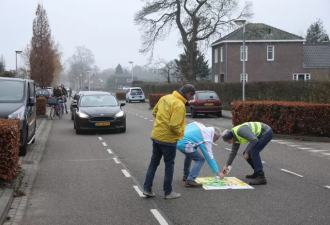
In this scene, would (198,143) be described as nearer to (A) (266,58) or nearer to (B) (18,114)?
(B) (18,114)

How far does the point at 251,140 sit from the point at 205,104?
17.5 metres

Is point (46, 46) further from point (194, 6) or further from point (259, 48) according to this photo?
point (259, 48)

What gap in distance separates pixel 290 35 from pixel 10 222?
46642 mm

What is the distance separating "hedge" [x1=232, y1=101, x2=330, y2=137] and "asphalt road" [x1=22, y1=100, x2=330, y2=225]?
10.3 feet

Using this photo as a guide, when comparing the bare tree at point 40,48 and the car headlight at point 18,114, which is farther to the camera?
the bare tree at point 40,48

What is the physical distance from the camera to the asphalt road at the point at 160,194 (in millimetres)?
5637

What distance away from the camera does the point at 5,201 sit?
609cm

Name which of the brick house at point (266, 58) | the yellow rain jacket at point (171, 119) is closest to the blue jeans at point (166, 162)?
the yellow rain jacket at point (171, 119)

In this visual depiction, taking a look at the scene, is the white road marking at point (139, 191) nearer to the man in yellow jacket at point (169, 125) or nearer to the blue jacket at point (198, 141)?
the man in yellow jacket at point (169, 125)

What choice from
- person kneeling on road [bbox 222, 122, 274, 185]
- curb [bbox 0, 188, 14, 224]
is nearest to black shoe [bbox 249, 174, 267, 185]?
person kneeling on road [bbox 222, 122, 274, 185]

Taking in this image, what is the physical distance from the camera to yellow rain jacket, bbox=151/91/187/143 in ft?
20.2

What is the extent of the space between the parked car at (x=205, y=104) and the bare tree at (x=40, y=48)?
821 inches

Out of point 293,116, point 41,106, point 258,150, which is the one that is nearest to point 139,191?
point 258,150

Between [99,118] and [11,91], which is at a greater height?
[11,91]
